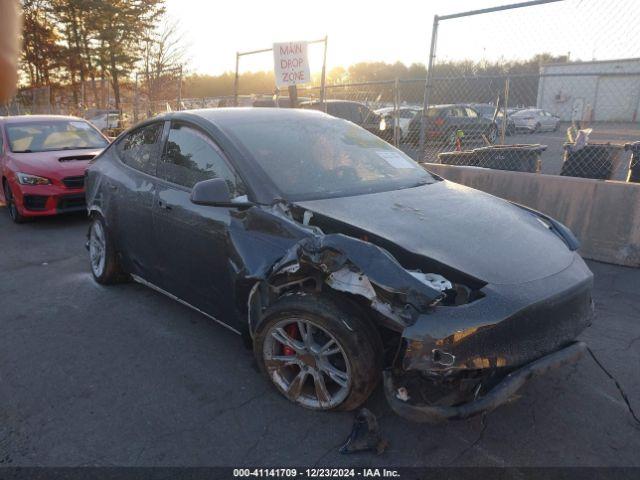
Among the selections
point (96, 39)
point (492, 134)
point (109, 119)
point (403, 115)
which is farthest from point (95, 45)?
point (492, 134)

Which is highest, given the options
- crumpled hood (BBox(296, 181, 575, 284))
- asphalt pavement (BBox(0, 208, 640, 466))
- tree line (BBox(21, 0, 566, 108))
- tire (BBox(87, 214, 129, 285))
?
tree line (BBox(21, 0, 566, 108))

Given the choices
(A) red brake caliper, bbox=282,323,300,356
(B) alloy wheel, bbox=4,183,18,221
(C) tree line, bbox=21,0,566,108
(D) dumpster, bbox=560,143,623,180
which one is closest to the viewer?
(A) red brake caliper, bbox=282,323,300,356

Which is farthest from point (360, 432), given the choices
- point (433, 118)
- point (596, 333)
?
point (433, 118)

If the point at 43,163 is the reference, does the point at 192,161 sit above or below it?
above

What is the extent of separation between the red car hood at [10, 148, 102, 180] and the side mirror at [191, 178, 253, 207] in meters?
4.89

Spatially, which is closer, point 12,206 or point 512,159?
point 512,159

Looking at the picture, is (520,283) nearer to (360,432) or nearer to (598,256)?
(360,432)

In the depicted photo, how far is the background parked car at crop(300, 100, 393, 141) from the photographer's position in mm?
11531

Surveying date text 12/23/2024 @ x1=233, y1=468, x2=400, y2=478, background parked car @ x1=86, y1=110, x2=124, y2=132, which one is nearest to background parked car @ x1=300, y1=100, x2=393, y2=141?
background parked car @ x1=86, y1=110, x2=124, y2=132

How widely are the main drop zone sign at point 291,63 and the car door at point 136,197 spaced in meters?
4.57

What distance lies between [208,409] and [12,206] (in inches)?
258

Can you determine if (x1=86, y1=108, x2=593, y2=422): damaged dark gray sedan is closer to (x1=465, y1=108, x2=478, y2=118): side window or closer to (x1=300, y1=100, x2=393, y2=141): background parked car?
(x1=300, y1=100, x2=393, y2=141): background parked car

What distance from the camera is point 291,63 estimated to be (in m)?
8.66

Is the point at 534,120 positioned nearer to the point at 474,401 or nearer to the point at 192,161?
the point at 192,161
